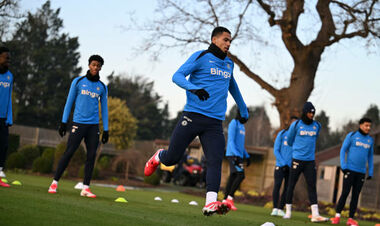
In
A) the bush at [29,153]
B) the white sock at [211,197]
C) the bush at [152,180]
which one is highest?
the white sock at [211,197]

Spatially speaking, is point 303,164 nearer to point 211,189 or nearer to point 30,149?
point 211,189

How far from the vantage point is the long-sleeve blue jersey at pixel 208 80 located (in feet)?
18.1

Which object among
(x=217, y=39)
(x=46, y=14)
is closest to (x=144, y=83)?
(x=46, y=14)

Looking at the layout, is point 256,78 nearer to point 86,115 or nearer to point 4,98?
point 86,115

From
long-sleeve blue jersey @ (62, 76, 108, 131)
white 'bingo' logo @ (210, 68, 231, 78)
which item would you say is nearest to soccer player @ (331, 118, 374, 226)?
long-sleeve blue jersey @ (62, 76, 108, 131)

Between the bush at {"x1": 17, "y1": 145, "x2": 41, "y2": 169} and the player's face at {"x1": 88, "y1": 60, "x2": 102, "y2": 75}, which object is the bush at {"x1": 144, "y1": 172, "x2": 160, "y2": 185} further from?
the player's face at {"x1": 88, "y1": 60, "x2": 102, "y2": 75}

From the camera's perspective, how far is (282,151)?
35.4ft

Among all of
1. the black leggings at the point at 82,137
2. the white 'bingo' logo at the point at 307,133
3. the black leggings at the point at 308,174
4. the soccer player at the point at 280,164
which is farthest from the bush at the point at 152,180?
the black leggings at the point at 82,137

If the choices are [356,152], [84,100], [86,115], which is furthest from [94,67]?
[356,152]

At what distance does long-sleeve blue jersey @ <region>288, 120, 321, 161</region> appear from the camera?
9484 mm

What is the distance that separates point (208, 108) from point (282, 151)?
18.5 feet

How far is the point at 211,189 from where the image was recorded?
546 cm

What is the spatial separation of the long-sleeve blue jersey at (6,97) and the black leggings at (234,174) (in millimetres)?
4529

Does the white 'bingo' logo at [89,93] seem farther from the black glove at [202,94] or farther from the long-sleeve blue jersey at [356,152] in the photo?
the long-sleeve blue jersey at [356,152]
